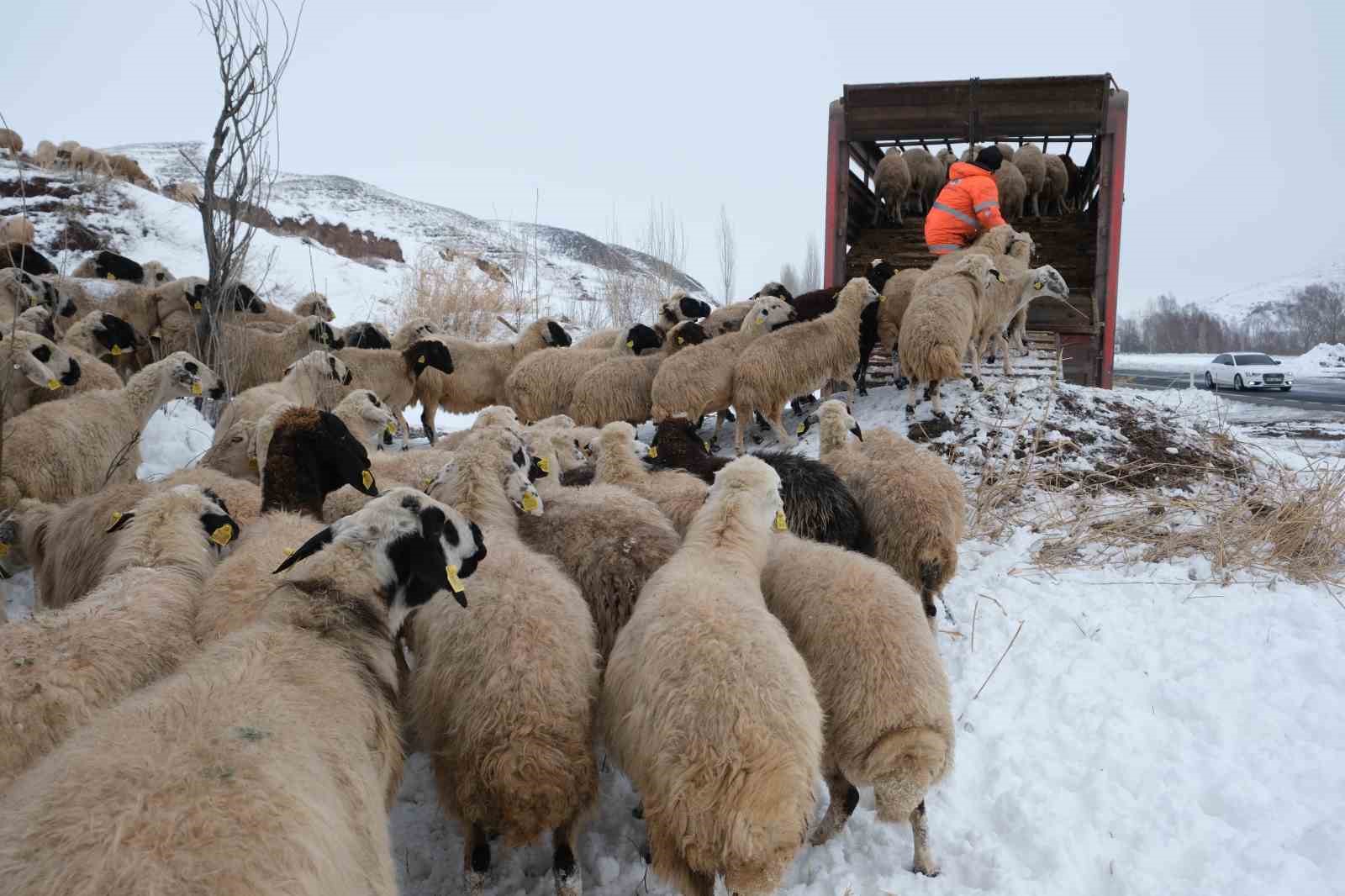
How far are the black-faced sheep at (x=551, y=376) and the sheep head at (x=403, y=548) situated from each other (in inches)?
229

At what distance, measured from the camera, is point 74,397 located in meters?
5.93

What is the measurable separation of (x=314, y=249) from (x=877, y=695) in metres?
27.2

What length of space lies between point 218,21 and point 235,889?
7268 millimetres

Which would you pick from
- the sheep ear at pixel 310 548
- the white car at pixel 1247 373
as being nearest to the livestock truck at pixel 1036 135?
the sheep ear at pixel 310 548

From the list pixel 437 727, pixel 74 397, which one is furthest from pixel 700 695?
pixel 74 397

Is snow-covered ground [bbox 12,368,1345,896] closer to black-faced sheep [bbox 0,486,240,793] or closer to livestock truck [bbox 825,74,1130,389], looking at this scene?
black-faced sheep [bbox 0,486,240,793]

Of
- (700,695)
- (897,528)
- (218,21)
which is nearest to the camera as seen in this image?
(700,695)

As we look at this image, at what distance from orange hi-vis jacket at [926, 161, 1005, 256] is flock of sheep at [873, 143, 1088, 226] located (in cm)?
256

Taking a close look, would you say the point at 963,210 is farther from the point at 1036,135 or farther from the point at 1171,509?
the point at 1171,509

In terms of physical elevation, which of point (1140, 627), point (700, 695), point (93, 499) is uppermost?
point (93, 499)

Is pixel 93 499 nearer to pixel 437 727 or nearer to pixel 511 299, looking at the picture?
pixel 437 727

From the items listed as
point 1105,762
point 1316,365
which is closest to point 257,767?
point 1105,762

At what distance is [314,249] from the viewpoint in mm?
26375

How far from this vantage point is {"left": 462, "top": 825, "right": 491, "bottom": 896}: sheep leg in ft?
9.93
